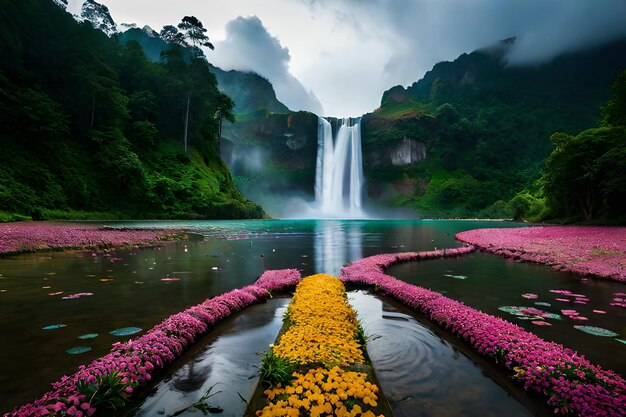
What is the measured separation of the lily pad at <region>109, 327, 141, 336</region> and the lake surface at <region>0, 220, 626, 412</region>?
0.22 m

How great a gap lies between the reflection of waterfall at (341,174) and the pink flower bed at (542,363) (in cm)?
13434

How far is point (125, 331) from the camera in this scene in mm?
8656

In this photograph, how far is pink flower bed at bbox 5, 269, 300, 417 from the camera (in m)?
4.30

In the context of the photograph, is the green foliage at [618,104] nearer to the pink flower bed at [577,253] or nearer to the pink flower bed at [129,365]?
the pink flower bed at [577,253]

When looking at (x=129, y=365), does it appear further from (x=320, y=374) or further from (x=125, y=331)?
(x=125, y=331)

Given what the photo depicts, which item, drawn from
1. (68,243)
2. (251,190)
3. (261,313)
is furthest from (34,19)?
(251,190)

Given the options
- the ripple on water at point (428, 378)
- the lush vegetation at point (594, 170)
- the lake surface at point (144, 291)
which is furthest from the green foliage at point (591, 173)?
the ripple on water at point (428, 378)

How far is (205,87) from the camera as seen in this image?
91438mm

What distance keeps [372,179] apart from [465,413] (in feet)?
577

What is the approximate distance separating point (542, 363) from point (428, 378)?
2.08 meters

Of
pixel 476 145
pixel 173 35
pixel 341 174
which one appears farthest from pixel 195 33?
pixel 476 145

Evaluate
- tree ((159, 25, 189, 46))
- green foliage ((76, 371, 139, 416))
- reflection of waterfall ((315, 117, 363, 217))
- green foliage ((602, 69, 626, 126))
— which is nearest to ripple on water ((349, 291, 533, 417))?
green foliage ((76, 371, 139, 416))

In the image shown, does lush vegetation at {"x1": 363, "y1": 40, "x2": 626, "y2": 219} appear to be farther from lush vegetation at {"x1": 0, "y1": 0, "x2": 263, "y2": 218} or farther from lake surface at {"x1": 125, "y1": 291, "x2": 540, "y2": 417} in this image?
lake surface at {"x1": 125, "y1": 291, "x2": 540, "y2": 417}

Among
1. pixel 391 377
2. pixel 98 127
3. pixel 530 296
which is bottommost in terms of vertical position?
pixel 391 377
